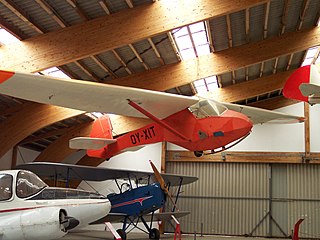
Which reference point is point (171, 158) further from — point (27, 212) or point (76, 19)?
point (27, 212)

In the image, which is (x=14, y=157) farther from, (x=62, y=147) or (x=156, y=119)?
(x=156, y=119)

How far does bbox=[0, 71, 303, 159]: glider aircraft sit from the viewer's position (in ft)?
25.3

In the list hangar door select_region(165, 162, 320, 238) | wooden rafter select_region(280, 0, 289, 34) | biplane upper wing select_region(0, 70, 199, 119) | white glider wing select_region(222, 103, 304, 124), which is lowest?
hangar door select_region(165, 162, 320, 238)

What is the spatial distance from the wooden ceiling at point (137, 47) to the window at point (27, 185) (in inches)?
117

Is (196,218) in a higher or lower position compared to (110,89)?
lower

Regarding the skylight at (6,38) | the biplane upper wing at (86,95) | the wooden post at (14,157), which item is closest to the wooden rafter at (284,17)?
the biplane upper wing at (86,95)

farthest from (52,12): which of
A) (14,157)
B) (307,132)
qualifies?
(307,132)

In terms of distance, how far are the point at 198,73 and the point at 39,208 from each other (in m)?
Answer: 7.53

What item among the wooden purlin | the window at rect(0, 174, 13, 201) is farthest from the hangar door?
the window at rect(0, 174, 13, 201)

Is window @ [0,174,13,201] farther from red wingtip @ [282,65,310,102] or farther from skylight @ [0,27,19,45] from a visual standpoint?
red wingtip @ [282,65,310,102]

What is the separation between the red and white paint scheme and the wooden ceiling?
3.18 meters

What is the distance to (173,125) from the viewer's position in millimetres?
9898

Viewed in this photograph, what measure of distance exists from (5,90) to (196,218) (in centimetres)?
1358

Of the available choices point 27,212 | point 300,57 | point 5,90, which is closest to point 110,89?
point 5,90
